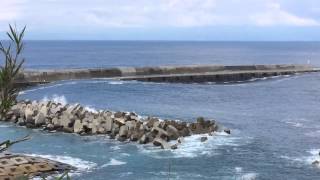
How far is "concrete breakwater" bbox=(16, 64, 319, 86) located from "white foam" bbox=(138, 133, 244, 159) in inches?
1571

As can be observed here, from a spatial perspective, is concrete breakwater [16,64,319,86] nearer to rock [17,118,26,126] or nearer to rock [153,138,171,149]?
rock [17,118,26,126]

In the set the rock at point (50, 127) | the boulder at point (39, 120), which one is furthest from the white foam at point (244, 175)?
the boulder at point (39, 120)

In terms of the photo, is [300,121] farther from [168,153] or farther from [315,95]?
[315,95]

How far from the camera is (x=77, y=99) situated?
196 feet

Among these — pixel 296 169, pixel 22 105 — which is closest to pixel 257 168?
pixel 296 169

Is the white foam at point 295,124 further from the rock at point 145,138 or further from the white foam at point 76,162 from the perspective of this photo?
the white foam at point 76,162

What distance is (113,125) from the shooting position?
37.7m

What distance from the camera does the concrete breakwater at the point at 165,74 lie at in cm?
7544

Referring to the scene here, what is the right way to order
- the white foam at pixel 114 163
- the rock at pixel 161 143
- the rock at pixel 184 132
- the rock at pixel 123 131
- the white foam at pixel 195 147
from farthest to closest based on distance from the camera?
the rock at pixel 184 132 → the rock at pixel 123 131 → the rock at pixel 161 143 → the white foam at pixel 195 147 → the white foam at pixel 114 163

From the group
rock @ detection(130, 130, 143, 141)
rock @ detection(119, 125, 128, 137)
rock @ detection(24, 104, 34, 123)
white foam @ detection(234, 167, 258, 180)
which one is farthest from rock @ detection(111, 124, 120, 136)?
white foam @ detection(234, 167, 258, 180)

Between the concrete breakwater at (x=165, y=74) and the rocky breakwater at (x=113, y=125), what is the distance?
29309 millimetres

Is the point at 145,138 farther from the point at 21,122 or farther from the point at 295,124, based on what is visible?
the point at 295,124

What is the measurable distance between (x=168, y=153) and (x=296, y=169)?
7.37 meters

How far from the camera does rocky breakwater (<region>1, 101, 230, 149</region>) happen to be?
116 feet
